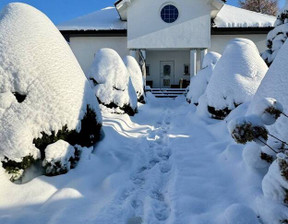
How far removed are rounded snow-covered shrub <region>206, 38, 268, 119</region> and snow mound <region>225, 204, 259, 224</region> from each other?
481 cm

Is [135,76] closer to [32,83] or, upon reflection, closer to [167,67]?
[32,83]

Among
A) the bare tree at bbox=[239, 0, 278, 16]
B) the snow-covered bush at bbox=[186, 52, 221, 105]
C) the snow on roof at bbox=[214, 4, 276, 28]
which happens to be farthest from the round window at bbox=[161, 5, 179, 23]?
the bare tree at bbox=[239, 0, 278, 16]

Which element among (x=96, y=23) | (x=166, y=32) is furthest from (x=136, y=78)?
(x=96, y=23)

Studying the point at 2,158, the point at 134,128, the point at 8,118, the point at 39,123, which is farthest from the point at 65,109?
the point at 134,128

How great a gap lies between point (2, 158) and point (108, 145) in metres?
2.01

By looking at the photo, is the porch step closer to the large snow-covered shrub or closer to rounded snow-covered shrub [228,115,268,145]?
the large snow-covered shrub

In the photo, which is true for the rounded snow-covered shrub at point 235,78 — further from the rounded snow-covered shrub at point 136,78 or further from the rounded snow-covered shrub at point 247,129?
the rounded snow-covered shrub at point 136,78

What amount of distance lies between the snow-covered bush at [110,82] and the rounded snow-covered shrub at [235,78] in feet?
9.61

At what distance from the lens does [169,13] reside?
60.2ft

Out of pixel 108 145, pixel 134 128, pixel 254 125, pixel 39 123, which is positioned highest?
pixel 254 125

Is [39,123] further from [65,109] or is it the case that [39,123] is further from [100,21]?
[100,21]

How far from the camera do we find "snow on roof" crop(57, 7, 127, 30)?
19859mm

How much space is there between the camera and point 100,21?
829 inches

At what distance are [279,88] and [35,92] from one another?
3.55 m
